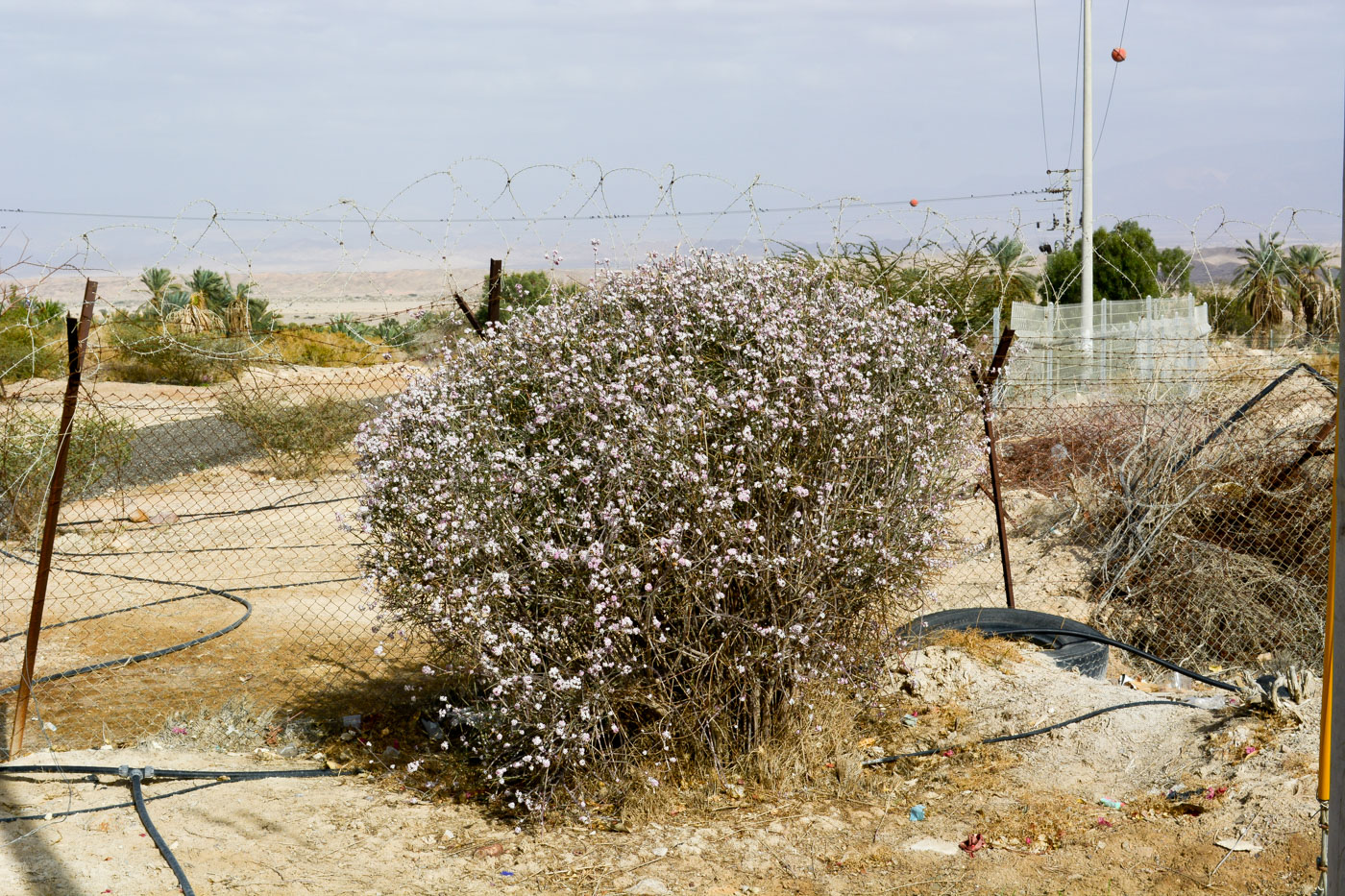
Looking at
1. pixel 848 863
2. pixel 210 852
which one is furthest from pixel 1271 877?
pixel 210 852

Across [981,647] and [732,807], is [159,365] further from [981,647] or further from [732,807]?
[732,807]

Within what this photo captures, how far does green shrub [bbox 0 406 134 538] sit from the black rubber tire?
7.35 m

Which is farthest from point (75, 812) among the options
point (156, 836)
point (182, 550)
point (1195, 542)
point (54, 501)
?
point (1195, 542)

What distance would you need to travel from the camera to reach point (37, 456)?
9.17 m

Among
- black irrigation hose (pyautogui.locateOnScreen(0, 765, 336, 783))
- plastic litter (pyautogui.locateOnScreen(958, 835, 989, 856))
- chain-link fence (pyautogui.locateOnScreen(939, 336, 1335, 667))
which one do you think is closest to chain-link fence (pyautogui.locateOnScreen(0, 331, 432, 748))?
black irrigation hose (pyautogui.locateOnScreen(0, 765, 336, 783))

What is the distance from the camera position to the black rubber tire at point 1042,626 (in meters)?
5.71

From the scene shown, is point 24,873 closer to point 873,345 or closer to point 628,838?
point 628,838

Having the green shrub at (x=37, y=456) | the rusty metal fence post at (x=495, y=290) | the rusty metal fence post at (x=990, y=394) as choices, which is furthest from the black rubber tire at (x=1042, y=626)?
the green shrub at (x=37, y=456)

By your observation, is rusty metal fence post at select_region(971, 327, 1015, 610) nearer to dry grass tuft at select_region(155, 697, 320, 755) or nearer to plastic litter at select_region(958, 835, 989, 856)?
plastic litter at select_region(958, 835, 989, 856)

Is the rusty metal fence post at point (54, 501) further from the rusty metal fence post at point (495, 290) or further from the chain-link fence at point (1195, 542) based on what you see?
the chain-link fence at point (1195, 542)

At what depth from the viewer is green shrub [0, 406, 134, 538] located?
10.0 meters

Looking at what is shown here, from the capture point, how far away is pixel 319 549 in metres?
9.63

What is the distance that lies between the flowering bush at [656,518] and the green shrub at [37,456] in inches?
249

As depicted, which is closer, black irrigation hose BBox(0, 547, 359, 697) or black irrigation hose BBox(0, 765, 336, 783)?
black irrigation hose BBox(0, 765, 336, 783)
